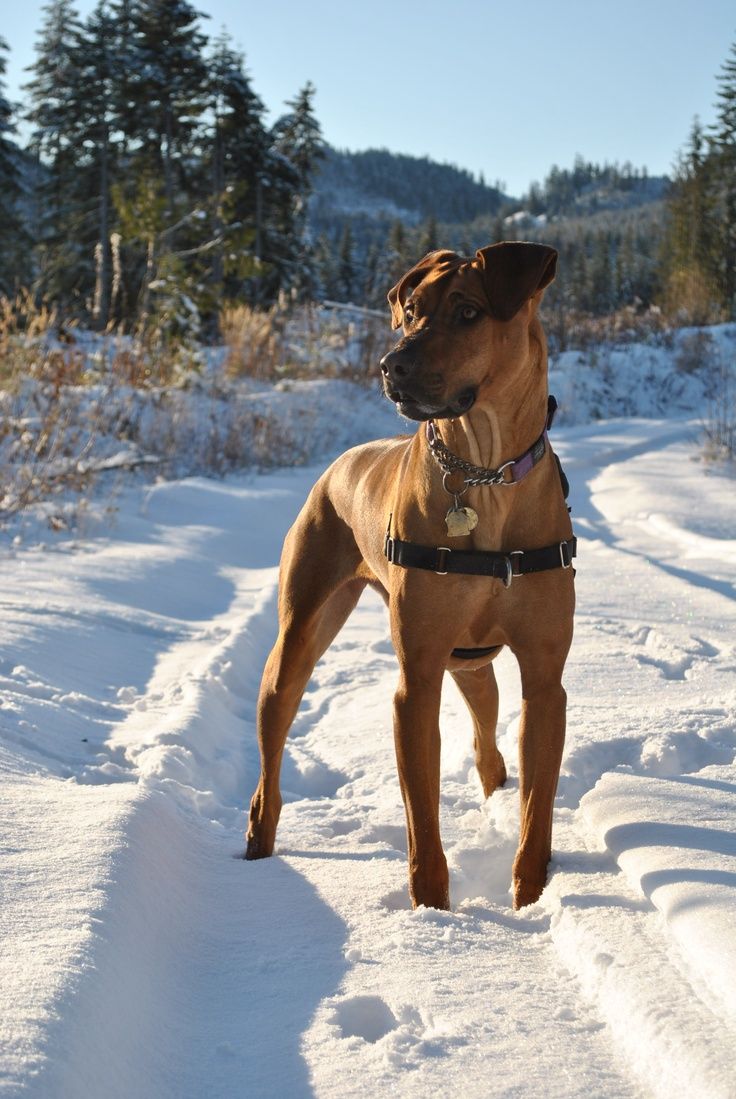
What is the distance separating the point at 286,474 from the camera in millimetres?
12320

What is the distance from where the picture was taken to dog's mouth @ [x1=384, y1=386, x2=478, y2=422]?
250cm

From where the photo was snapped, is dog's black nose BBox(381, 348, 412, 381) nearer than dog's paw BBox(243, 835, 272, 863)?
Yes

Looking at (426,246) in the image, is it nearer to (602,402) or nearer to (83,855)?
(602,402)

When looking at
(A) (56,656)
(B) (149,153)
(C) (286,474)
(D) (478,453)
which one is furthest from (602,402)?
(B) (149,153)

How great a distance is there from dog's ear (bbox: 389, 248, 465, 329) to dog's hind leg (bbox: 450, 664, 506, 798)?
115cm

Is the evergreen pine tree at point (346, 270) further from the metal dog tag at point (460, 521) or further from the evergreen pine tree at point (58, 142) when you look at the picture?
the metal dog tag at point (460, 521)

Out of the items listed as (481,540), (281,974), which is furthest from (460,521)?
(281,974)

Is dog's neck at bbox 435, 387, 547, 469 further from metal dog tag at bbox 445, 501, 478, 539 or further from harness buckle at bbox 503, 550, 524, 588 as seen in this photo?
harness buckle at bbox 503, 550, 524, 588

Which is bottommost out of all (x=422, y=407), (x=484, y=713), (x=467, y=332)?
(x=484, y=713)

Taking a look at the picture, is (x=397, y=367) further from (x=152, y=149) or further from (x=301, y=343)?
(x=152, y=149)

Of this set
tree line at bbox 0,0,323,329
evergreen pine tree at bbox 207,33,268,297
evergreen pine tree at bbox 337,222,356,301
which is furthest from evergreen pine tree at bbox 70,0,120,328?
evergreen pine tree at bbox 337,222,356,301

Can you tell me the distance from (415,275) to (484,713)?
1.41 meters

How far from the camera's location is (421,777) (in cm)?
276

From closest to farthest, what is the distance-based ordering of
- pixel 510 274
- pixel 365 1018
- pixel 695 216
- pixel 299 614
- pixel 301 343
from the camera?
pixel 365 1018, pixel 510 274, pixel 299 614, pixel 301 343, pixel 695 216
